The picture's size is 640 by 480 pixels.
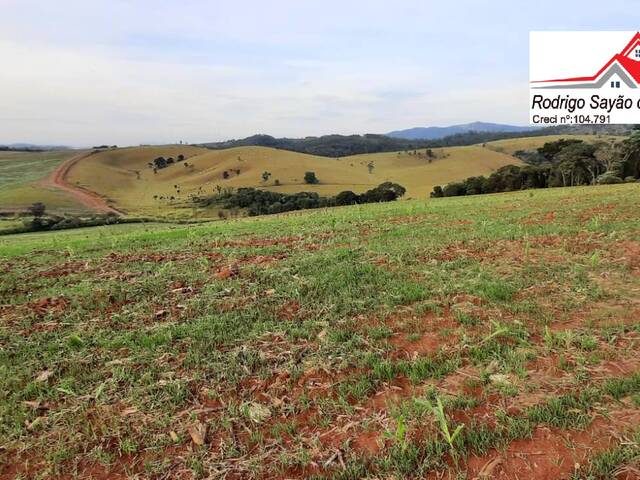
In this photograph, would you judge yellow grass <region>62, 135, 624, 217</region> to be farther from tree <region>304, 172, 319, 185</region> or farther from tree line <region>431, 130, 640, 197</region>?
tree line <region>431, 130, 640, 197</region>

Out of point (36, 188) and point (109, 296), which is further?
point (36, 188)

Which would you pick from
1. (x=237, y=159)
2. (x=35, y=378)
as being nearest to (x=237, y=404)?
(x=35, y=378)

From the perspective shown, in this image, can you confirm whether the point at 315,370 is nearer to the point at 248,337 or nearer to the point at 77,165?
the point at 248,337

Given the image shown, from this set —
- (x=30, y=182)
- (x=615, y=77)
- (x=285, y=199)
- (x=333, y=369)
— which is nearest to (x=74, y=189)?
(x=30, y=182)

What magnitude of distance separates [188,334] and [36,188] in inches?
3671

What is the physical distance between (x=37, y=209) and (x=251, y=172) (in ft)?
153

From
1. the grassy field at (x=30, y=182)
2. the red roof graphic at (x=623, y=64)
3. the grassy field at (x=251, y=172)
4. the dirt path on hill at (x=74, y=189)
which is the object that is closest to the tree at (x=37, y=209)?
the grassy field at (x=30, y=182)

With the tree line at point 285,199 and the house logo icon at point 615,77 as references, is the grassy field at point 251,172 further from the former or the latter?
the house logo icon at point 615,77

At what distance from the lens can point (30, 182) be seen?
88.3 metres

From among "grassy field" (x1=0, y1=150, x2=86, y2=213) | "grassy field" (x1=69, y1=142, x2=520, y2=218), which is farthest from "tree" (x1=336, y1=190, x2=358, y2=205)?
"grassy field" (x1=0, y1=150, x2=86, y2=213)

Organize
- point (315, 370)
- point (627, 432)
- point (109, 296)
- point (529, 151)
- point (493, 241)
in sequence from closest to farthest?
1. point (627, 432)
2. point (315, 370)
3. point (109, 296)
4. point (493, 241)
5. point (529, 151)

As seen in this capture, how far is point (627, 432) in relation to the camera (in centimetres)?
289

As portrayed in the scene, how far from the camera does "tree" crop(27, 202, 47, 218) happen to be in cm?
6208

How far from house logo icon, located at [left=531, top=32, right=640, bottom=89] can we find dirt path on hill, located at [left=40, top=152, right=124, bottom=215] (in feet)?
202
